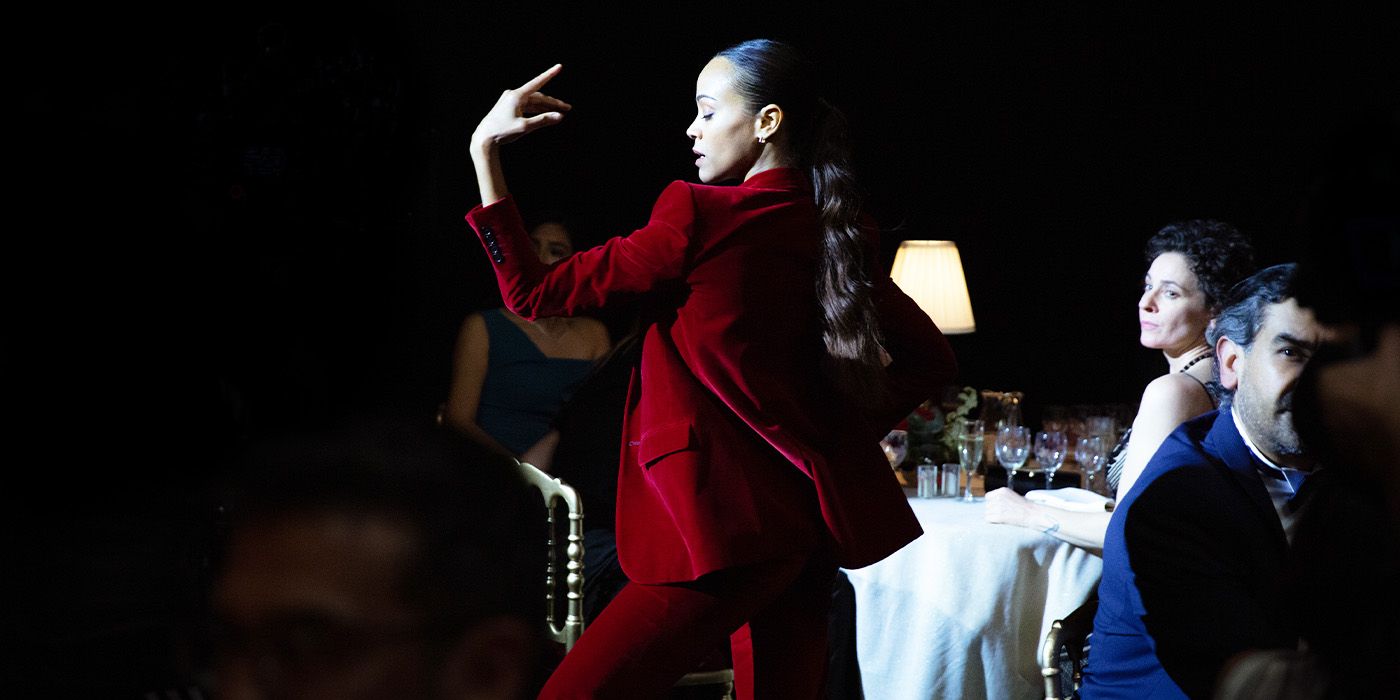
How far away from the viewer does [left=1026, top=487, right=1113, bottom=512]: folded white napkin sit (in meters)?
2.75

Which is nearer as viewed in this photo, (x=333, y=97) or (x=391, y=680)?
(x=391, y=680)

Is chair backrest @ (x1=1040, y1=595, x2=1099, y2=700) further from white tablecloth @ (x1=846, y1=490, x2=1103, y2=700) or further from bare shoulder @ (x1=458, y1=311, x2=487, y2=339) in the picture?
bare shoulder @ (x1=458, y1=311, x2=487, y2=339)

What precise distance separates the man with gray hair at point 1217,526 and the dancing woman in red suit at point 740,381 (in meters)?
0.35

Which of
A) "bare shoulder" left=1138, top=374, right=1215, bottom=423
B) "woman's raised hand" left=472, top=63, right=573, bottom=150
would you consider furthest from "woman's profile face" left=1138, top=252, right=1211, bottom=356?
"woman's raised hand" left=472, top=63, right=573, bottom=150

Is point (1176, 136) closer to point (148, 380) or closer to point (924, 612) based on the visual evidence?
point (924, 612)

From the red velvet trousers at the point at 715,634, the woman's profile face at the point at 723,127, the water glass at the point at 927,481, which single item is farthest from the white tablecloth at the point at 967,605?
the woman's profile face at the point at 723,127

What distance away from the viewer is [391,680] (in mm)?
659

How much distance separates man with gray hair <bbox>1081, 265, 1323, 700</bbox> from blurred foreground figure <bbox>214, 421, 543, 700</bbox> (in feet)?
3.74

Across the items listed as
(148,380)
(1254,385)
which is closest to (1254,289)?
(1254,385)

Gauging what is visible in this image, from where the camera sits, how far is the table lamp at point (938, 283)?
15.0 feet

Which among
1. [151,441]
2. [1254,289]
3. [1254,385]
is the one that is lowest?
[151,441]

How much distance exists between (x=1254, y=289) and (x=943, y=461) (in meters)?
1.53

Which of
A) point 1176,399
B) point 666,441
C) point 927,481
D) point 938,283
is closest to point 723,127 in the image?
point 666,441

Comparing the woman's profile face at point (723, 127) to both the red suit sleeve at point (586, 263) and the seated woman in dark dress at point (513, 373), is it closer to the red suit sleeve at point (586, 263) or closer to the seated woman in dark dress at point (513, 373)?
the red suit sleeve at point (586, 263)
